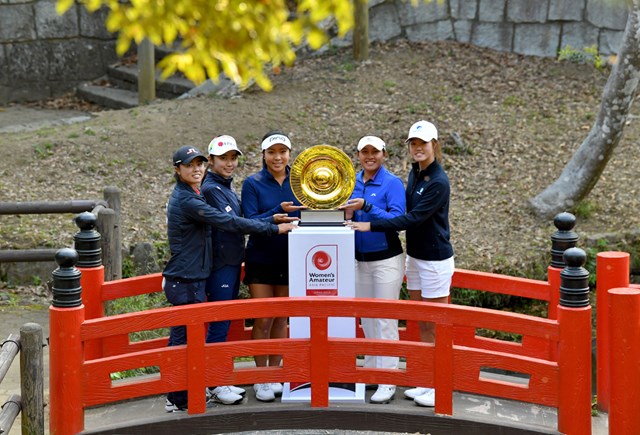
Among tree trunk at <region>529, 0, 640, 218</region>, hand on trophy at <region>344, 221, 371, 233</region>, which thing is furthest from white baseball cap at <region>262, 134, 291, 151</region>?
tree trunk at <region>529, 0, 640, 218</region>

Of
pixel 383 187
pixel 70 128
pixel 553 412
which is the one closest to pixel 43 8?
pixel 70 128

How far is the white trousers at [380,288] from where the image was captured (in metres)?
6.82

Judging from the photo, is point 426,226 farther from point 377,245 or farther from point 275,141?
point 275,141

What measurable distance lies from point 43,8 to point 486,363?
994 cm

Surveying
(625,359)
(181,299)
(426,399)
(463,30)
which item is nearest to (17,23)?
(463,30)

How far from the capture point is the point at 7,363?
5.78 m

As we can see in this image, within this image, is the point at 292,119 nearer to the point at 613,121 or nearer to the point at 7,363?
the point at 613,121

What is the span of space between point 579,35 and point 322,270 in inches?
326

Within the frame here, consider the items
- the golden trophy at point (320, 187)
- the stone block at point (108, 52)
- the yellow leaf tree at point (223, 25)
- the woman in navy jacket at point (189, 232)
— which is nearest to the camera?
the yellow leaf tree at point (223, 25)

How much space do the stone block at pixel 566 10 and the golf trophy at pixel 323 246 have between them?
7.92 m

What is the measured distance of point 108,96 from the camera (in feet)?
46.1

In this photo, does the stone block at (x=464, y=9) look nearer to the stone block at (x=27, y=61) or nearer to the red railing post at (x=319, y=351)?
the stone block at (x=27, y=61)

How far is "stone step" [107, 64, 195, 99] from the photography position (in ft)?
45.7

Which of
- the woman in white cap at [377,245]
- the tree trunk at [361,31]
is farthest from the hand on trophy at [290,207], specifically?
the tree trunk at [361,31]
